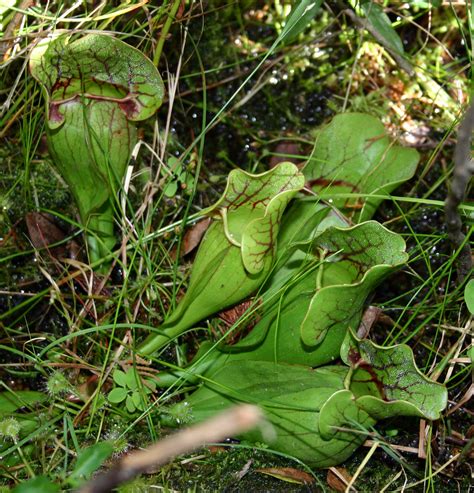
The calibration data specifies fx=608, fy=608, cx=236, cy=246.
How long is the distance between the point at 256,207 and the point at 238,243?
0.09 m

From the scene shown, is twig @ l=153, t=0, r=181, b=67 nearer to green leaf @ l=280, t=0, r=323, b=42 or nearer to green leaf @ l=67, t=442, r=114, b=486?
green leaf @ l=280, t=0, r=323, b=42

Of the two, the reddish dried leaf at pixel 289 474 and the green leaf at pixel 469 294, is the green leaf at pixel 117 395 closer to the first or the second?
the reddish dried leaf at pixel 289 474

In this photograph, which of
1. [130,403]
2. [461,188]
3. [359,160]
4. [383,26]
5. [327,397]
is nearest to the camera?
[461,188]

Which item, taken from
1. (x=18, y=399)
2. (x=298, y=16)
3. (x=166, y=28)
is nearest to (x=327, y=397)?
(x=18, y=399)

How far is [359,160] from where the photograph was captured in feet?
4.40

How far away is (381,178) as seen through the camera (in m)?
1.34

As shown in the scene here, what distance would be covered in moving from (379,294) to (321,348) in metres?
0.35

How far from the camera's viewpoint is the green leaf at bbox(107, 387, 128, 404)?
47.6 inches

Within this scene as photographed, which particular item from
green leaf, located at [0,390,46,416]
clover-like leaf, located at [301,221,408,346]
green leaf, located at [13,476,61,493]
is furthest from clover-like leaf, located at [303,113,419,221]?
green leaf, located at [13,476,61,493]

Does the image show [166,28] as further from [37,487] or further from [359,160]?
[37,487]

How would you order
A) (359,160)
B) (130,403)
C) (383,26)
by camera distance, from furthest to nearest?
1. (383,26)
2. (359,160)
3. (130,403)

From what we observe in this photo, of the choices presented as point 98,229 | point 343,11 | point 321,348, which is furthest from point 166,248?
point 343,11

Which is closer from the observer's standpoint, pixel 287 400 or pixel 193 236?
pixel 287 400

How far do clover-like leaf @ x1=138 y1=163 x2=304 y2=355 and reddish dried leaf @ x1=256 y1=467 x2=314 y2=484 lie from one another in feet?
1.07
